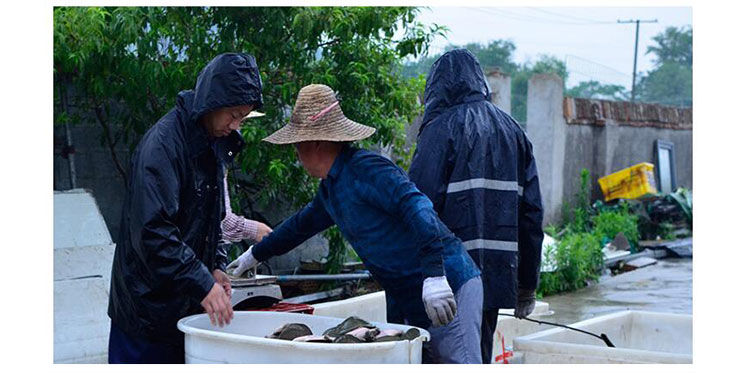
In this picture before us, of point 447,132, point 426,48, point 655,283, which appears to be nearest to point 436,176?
point 447,132

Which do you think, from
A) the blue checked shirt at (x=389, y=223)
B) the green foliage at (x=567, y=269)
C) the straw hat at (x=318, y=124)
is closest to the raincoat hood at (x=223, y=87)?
the straw hat at (x=318, y=124)

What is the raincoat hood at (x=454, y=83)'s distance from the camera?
4.26m

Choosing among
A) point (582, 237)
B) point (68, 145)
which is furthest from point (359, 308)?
point (582, 237)

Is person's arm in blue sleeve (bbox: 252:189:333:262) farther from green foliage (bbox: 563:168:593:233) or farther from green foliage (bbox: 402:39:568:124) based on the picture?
green foliage (bbox: 402:39:568:124)

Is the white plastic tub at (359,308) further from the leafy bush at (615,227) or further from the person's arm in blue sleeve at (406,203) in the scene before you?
the leafy bush at (615,227)

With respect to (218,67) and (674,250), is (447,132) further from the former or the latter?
(674,250)

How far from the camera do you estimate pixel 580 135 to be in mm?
13695

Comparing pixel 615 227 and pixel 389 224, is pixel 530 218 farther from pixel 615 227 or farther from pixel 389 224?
pixel 615 227

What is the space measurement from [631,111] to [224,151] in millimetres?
12622

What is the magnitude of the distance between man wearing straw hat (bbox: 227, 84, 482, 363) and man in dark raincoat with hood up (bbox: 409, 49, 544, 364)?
1.90 ft

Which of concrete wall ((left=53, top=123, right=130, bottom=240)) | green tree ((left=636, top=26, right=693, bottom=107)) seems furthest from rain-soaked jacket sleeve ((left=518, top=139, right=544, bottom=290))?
green tree ((left=636, top=26, right=693, bottom=107))

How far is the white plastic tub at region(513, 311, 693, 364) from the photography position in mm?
4086

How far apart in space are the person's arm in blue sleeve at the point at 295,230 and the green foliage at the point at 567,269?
5.66 m

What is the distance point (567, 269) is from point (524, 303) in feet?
17.6
